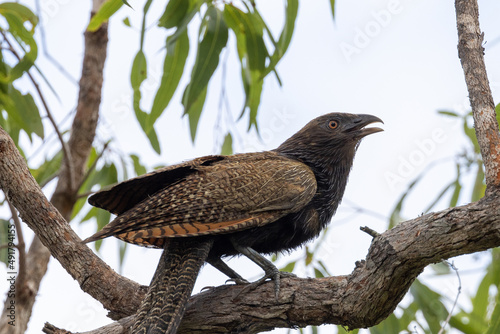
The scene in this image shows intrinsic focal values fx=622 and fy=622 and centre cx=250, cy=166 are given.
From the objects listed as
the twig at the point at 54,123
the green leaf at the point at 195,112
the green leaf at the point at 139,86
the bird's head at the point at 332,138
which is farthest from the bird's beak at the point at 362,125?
the twig at the point at 54,123

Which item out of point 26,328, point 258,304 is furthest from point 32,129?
point 258,304

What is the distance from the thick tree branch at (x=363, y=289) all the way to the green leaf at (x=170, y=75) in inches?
66.6

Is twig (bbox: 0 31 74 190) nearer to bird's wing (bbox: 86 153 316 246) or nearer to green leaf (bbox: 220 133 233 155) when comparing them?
green leaf (bbox: 220 133 233 155)

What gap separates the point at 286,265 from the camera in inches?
222

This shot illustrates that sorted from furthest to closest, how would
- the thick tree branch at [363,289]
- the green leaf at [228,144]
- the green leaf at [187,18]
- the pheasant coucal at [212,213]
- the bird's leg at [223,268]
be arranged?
the green leaf at [228,144]
the green leaf at [187,18]
the bird's leg at [223,268]
the pheasant coucal at [212,213]
the thick tree branch at [363,289]

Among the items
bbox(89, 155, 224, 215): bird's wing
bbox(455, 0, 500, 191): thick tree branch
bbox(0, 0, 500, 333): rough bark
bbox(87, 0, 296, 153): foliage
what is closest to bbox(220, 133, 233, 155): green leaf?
bbox(87, 0, 296, 153): foliage

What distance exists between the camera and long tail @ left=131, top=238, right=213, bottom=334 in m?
3.34

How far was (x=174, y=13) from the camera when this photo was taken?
4.74m

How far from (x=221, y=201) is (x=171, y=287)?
0.58m

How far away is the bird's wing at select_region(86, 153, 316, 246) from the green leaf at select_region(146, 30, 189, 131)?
961 mm

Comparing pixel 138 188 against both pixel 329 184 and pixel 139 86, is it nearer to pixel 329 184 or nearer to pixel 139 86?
pixel 329 184

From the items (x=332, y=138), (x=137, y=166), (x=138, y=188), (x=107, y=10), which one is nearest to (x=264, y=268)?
(x=138, y=188)

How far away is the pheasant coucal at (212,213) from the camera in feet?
11.3

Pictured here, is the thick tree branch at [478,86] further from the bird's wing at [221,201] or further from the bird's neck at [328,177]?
the bird's neck at [328,177]
